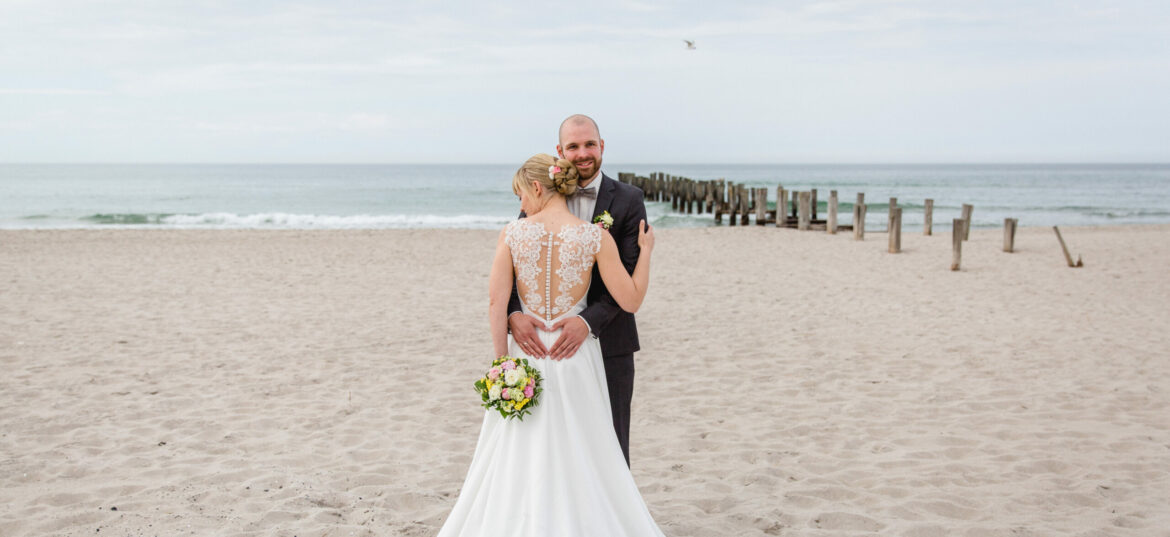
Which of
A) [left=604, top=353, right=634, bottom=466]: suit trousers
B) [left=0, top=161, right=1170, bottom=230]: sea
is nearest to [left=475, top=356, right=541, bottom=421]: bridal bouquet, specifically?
[left=604, top=353, right=634, bottom=466]: suit trousers

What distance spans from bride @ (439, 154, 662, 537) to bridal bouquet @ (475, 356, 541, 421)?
0.08 m

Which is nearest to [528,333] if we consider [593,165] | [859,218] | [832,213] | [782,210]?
[593,165]

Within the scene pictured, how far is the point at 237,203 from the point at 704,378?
133 ft

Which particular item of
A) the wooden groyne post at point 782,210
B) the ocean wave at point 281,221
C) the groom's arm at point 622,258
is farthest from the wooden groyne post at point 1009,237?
the ocean wave at point 281,221

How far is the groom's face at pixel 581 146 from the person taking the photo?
2812 mm

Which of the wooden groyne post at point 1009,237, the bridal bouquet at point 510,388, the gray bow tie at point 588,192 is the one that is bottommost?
the wooden groyne post at point 1009,237

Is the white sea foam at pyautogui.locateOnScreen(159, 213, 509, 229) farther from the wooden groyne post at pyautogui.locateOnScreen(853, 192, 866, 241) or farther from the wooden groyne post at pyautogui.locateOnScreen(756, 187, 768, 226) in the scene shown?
the wooden groyne post at pyautogui.locateOnScreen(853, 192, 866, 241)

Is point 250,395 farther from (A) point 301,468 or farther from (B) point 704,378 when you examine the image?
(B) point 704,378

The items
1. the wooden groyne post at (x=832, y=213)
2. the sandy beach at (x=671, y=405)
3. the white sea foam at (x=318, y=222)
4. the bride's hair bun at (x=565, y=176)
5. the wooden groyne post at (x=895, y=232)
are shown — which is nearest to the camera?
the bride's hair bun at (x=565, y=176)

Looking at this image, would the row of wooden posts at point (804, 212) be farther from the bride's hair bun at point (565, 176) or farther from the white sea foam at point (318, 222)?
the bride's hair bun at point (565, 176)

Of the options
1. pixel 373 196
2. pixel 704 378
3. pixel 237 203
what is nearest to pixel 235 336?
pixel 704 378

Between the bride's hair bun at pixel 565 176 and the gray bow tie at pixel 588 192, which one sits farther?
the gray bow tie at pixel 588 192

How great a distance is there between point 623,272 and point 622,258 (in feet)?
0.77

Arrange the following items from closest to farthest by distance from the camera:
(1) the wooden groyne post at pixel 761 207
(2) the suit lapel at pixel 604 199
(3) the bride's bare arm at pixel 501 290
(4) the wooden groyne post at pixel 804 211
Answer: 1. (3) the bride's bare arm at pixel 501 290
2. (2) the suit lapel at pixel 604 199
3. (4) the wooden groyne post at pixel 804 211
4. (1) the wooden groyne post at pixel 761 207
